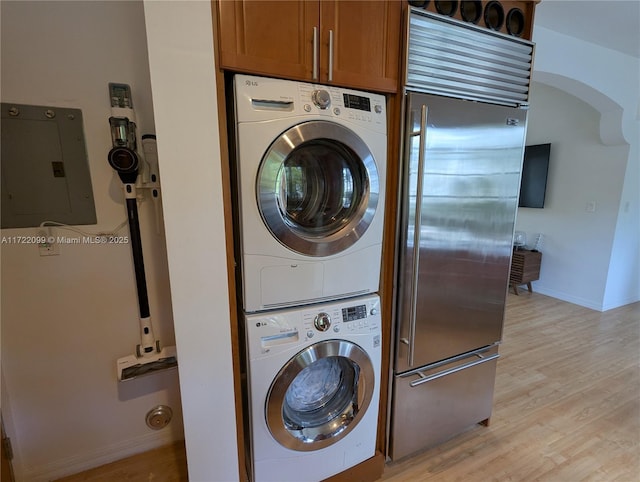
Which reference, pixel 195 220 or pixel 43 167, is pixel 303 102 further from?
pixel 43 167

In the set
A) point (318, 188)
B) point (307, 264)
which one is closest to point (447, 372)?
point (307, 264)

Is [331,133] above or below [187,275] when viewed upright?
above

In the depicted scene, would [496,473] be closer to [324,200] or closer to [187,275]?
[324,200]

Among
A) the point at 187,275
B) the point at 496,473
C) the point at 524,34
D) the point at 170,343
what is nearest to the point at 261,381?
the point at 187,275

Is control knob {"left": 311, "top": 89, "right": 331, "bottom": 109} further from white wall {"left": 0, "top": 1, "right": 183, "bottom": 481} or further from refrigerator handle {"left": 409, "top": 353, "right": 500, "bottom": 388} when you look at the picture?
refrigerator handle {"left": 409, "top": 353, "right": 500, "bottom": 388}

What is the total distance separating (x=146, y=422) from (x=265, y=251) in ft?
4.24

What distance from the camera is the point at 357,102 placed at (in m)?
1.15

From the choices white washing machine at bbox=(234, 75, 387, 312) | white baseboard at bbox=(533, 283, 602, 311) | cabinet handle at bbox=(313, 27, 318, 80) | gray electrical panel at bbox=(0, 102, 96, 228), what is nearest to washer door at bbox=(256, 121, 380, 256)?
white washing machine at bbox=(234, 75, 387, 312)

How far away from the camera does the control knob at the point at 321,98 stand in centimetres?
107

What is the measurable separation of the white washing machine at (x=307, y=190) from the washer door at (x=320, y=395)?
0.24 meters

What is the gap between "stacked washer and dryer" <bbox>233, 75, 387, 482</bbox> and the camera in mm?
1028

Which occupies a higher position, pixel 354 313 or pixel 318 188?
pixel 318 188

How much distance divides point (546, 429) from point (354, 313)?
151 centimetres

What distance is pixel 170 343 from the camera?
63.2 inches
